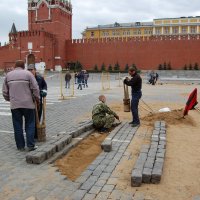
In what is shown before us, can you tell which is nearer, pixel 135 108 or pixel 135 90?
pixel 135 108

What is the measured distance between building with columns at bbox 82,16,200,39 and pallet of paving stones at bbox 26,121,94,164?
2968 inches

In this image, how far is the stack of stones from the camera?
172 inches

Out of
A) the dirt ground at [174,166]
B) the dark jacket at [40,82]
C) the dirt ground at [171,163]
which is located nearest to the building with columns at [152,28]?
the dirt ground at [171,163]

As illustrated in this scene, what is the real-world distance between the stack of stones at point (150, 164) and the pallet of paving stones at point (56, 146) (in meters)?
1.47

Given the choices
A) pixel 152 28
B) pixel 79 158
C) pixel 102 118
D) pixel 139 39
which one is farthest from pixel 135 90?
pixel 152 28

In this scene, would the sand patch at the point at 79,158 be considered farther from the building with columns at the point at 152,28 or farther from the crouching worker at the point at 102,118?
the building with columns at the point at 152,28

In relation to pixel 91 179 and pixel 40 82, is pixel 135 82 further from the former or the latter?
pixel 91 179

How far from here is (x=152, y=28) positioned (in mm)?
81562

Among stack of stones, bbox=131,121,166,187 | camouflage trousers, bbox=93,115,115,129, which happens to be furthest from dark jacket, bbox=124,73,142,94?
stack of stones, bbox=131,121,166,187

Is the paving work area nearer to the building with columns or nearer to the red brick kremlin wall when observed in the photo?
the red brick kremlin wall

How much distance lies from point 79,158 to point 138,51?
1882 inches

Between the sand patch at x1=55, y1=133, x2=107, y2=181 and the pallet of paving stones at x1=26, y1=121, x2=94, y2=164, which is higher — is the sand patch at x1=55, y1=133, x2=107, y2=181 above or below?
below

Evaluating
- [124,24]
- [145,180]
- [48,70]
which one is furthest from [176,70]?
[145,180]

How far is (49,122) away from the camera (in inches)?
368
